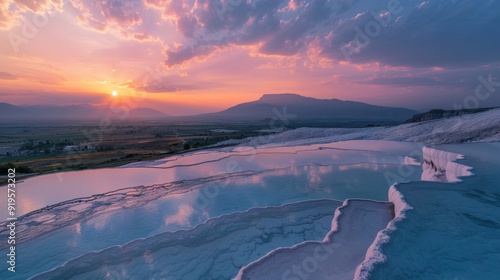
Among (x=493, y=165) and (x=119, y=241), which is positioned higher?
(x=493, y=165)

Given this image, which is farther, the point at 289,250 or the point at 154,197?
the point at 154,197

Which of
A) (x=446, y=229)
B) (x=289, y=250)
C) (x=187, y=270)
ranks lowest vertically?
(x=187, y=270)

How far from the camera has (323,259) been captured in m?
5.76

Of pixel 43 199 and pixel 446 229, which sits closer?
pixel 446 229

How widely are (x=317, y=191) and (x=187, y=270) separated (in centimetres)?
693

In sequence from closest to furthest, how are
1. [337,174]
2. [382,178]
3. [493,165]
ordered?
[493,165], [382,178], [337,174]

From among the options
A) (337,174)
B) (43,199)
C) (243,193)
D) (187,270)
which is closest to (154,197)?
(243,193)

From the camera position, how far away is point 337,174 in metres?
14.4

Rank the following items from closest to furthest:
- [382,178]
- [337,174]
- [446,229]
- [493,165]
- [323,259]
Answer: [323,259], [446,229], [493,165], [382,178], [337,174]

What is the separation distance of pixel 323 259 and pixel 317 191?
5.96 m

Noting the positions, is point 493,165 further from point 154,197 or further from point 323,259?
point 154,197

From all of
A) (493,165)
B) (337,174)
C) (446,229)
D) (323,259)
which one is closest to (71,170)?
(337,174)

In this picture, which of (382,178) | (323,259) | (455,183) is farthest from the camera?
(382,178)

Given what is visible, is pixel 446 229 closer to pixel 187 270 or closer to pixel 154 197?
pixel 187 270
